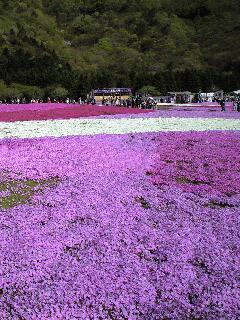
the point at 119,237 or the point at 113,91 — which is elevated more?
the point at 113,91

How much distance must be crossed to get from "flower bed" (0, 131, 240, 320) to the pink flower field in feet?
0.07

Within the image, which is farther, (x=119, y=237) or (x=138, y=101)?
(x=138, y=101)

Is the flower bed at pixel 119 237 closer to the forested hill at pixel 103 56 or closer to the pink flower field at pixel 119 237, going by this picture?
the pink flower field at pixel 119 237

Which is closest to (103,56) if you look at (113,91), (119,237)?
(113,91)

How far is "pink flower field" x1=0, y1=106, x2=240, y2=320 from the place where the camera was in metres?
6.58

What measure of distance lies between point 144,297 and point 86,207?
4.17 m

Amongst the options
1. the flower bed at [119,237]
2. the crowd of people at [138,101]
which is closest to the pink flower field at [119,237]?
the flower bed at [119,237]

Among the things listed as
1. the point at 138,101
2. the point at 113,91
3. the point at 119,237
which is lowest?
the point at 119,237

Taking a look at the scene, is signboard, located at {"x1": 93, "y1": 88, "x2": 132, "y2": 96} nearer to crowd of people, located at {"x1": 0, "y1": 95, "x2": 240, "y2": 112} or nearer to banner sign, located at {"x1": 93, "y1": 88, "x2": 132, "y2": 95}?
banner sign, located at {"x1": 93, "y1": 88, "x2": 132, "y2": 95}

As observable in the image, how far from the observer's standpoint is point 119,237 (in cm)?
879

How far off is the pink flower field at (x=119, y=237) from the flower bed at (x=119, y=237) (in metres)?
0.02

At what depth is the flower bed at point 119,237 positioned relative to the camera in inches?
259

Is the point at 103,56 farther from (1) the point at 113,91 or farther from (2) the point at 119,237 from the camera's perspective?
(2) the point at 119,237

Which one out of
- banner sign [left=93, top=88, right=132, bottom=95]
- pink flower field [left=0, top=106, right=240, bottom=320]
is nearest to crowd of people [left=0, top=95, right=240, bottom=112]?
banner sign [left=93, top=88, right=132, bottom=95]
